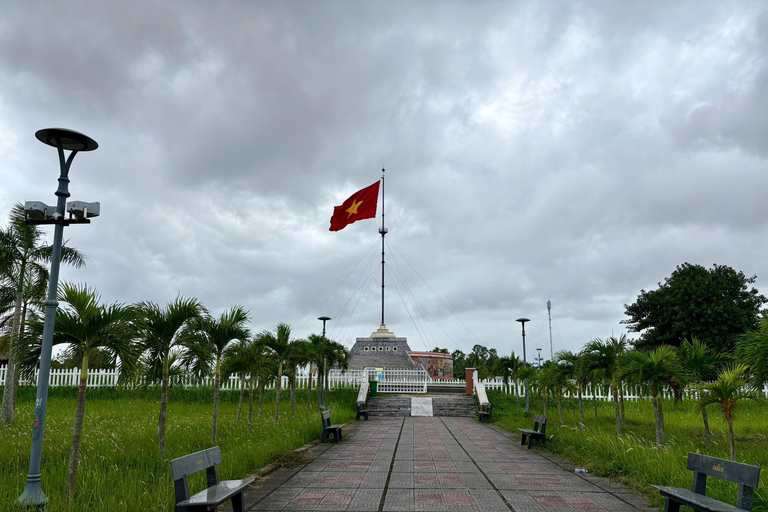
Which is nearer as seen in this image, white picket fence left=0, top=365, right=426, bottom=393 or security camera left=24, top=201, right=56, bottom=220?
security camera left=24, top=201, right=56, bottom=220

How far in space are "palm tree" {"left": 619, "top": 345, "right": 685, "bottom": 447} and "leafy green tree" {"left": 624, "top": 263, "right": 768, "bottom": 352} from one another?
2877 centimetres

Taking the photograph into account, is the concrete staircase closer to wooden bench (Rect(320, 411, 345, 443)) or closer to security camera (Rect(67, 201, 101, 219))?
wooden bench (Rect(320, 411, 345, 443))

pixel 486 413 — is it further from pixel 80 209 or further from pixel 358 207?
pixel 80 209

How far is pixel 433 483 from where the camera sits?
8656 mm

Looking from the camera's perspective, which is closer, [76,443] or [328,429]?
[76,443]

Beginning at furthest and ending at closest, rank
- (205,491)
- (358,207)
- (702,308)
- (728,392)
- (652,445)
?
(702,308) → (358,207) → (652,445) → (728,392) → (205,491)

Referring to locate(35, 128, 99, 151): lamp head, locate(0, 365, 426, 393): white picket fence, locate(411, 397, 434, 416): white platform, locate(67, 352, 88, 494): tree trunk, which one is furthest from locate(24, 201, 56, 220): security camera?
locate(411, 397, 434, 416): white platform

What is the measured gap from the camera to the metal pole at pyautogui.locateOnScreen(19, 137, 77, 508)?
21.8 feet

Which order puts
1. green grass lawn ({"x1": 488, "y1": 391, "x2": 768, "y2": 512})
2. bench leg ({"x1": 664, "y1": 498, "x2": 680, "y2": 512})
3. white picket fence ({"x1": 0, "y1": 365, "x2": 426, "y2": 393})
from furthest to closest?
white picket fence ({"x1": 0, "y1": 365, "x2": 426, "y2": 393}), green grass lawn ({"x1": 488, "y1": 391, "x2": 768, "y2": 512}), bench leg ({"x1": 664, "y1": 498, "x2": 680, "y2": 512})

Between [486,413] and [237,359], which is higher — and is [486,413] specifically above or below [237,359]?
below

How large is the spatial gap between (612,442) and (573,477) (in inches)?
70.2

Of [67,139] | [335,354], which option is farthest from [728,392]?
[335,354]

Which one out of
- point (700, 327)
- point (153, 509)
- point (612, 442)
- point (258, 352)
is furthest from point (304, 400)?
point (700, 327)

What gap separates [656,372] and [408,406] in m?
16.5
